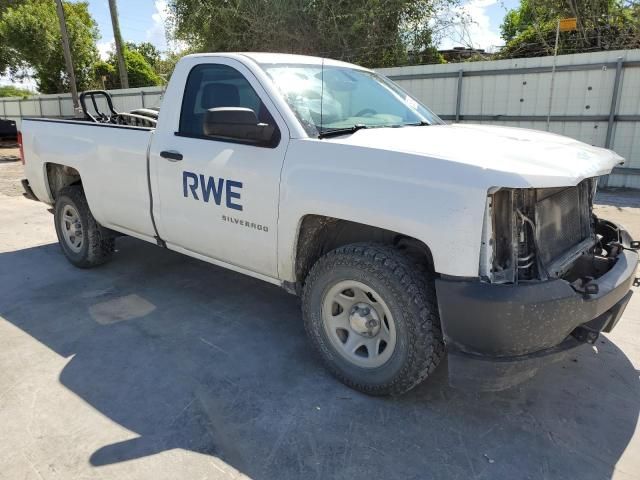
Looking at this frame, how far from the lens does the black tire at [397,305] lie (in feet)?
8.78

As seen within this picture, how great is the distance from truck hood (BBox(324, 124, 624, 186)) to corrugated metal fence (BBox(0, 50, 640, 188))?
7.39 metres

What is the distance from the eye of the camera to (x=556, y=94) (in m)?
10.0

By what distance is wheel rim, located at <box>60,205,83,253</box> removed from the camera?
205 inches

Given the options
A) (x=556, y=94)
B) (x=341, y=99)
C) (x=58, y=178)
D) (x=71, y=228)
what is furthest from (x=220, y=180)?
(x=556, y=94)

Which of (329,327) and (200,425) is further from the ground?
(329,327)

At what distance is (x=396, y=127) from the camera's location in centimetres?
350

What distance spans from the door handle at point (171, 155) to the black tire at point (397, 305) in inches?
55.8

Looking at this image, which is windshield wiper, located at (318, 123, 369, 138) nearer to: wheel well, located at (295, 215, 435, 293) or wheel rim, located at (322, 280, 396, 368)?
wheel well, located at (295, 215, 435, 293)

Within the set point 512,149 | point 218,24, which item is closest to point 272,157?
point 512,149

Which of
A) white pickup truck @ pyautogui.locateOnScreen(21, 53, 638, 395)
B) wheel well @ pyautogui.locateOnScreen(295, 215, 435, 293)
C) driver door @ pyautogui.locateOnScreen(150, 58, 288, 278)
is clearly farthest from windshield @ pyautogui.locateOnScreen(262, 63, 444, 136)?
wheel well @ pyautogui.locateOnScreen(295, 215, 435, 293)

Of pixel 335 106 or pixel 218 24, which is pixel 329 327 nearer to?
pixel 335 106

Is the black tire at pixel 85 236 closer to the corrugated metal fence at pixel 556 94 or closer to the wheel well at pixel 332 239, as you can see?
the wheel well at pixel 332 239

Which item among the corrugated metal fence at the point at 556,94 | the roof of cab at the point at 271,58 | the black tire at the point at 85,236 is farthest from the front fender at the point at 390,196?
the corrugated metal fence at the point at 556,94

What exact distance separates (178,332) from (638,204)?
7727 millimetres
